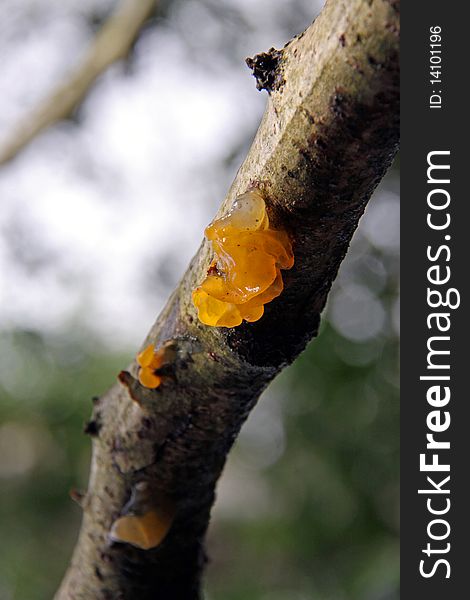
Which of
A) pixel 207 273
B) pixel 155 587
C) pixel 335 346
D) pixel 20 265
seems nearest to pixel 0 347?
pixel 20 265

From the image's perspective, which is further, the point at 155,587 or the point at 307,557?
the point at 307,557

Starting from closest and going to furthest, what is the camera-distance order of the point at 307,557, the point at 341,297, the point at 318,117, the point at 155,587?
the point at 318,117 < the point at 155,587 < the point at 341,297 < the point at 307,557

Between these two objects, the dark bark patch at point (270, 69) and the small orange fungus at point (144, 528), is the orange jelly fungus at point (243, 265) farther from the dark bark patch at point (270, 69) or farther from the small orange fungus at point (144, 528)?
the small orange fungus at point (144, 528)

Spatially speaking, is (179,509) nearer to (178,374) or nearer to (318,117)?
(178,374)

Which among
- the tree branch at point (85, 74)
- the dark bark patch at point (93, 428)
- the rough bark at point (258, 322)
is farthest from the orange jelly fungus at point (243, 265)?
the tree branch at point (85, 74)

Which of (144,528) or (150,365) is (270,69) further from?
(144,528)

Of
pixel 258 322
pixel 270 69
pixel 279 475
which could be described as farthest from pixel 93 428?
pixel 279 475
